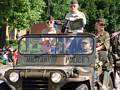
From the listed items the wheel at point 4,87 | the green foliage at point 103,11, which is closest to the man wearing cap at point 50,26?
the wheel at point 4,87

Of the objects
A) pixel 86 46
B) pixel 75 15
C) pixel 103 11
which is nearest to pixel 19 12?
pixel 75 15

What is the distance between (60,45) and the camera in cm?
1169

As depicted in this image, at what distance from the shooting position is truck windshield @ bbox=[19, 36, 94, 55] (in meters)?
11.6

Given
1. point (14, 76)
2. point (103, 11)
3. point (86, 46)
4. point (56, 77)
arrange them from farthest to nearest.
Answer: point (103, 11) → point (86, 46) → point (14, 76) → point (56, 77)

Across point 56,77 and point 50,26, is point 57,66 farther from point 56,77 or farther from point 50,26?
point 50,26

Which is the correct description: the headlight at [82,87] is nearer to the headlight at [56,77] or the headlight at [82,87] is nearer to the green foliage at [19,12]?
the headlight at [56,77]

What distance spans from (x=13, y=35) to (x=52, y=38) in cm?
4824

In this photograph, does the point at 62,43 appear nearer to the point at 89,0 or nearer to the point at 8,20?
the point at 8,20

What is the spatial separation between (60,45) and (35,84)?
1.24 meters

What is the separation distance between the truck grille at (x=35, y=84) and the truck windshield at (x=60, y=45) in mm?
1067

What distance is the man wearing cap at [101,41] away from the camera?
12.1 m

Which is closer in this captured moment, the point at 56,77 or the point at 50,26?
the point at 56,77

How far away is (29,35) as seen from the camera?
12.0m

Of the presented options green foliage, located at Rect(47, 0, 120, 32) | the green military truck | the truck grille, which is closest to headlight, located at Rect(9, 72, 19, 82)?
the green military truck
